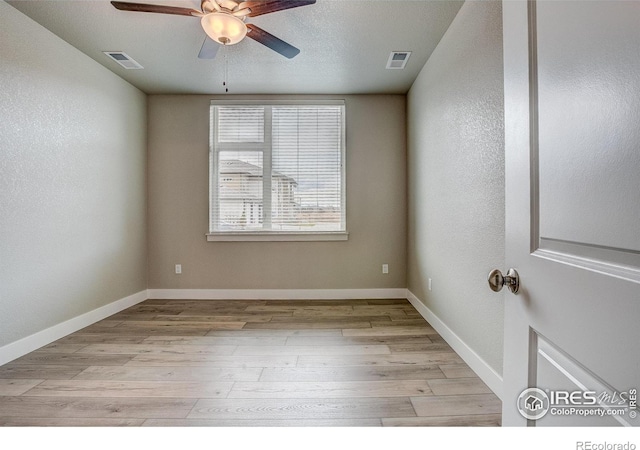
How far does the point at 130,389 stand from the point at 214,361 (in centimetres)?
52

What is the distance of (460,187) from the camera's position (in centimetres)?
230

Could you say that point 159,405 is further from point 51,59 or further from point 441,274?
point 51,59

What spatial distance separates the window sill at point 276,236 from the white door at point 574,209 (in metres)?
3.06

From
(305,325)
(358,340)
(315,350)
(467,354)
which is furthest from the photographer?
(305,325)

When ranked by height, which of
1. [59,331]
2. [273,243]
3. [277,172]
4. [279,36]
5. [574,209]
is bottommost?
[59,331]

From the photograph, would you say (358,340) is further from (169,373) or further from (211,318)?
(211,318)

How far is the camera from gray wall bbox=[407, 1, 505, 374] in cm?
182

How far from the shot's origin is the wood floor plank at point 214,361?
2168 mm

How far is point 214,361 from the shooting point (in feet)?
7.30

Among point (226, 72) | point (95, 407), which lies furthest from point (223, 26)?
point (95, 407)

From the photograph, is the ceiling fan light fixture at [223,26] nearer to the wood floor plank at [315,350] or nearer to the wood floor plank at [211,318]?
the wood floor plank at [315,350]

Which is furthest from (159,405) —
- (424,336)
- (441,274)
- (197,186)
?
(197,186)

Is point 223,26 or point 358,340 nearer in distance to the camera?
point 223,26

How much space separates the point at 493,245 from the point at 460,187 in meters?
0.60
